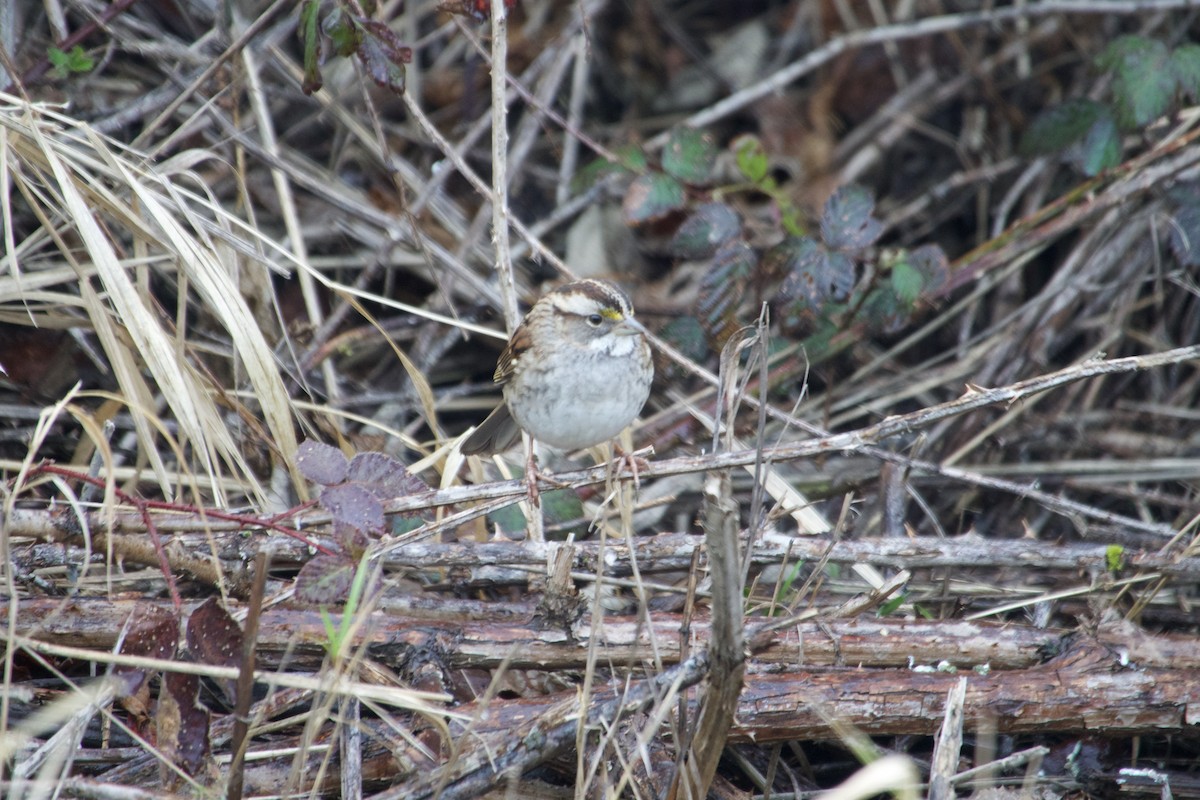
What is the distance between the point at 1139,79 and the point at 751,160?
1603 millimetres

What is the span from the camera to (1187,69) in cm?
452

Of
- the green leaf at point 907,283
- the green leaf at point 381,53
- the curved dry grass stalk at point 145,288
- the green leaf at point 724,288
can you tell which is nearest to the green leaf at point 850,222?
the green leaf at point 907,283

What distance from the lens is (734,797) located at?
10.1 ft

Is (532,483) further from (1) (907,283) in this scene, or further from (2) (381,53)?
(1) (907,283)

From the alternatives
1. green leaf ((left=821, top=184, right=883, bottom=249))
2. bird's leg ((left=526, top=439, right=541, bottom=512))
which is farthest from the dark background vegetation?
bird's leg ((left=526, top=439, right=541, bottom=512))

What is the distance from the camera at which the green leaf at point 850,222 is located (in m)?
4.27

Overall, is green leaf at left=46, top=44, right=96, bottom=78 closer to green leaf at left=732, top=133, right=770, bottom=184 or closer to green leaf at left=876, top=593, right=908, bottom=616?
green leaf at left=732, top=133, right=770, bottom=184

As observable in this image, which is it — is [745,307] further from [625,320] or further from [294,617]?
[294,617]

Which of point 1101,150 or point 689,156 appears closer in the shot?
point 689,156

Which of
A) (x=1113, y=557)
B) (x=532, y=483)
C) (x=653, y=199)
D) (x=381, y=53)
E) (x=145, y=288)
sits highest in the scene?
(x=381, y=53)

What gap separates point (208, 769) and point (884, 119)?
15.0ft

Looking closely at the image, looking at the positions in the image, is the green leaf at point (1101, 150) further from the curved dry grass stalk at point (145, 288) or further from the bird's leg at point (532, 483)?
the curved dry grass stalk at point (145, 288)

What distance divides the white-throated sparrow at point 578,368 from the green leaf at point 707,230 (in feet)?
2.12

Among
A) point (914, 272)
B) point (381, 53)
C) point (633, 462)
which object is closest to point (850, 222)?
point (914, 272)
